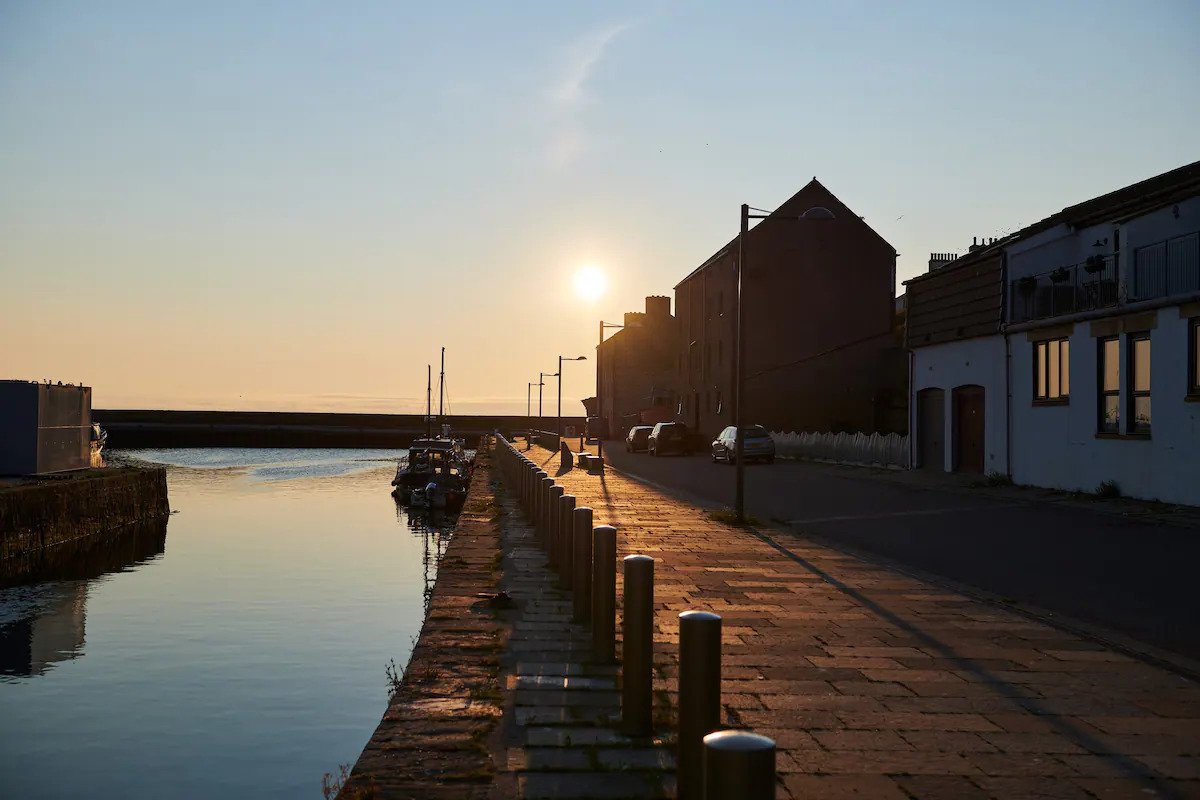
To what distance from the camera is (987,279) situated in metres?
28.5

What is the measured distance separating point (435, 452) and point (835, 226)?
21.6m

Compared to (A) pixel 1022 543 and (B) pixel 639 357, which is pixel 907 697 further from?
(B) pixel 639 357

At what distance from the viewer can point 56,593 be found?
20.8 meters

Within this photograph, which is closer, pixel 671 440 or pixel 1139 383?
pixel 1139 383

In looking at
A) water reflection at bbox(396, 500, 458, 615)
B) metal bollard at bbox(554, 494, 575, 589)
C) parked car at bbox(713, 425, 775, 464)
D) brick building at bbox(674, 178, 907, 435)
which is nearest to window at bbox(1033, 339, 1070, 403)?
parked car at bbox(713, 425, 775, 464)

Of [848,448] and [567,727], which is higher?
[848,448]

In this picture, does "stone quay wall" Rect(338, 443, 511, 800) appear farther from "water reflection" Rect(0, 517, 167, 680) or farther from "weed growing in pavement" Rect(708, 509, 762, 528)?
"water reflection" Rect(0, 517, 167, 680)

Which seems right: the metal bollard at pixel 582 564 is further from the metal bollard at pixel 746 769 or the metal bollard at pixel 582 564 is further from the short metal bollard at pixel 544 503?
the metal bollard at pixel 746 769

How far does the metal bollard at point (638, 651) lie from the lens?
5.10m

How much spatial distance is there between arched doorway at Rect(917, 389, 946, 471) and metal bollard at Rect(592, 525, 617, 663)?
26.0m

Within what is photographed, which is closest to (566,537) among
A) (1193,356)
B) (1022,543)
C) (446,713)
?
(446,713)

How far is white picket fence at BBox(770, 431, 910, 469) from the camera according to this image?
112 feet

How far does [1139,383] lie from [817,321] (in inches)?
1126

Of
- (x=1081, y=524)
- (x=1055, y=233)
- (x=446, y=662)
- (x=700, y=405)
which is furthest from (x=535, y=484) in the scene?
(x=700, y=405)
